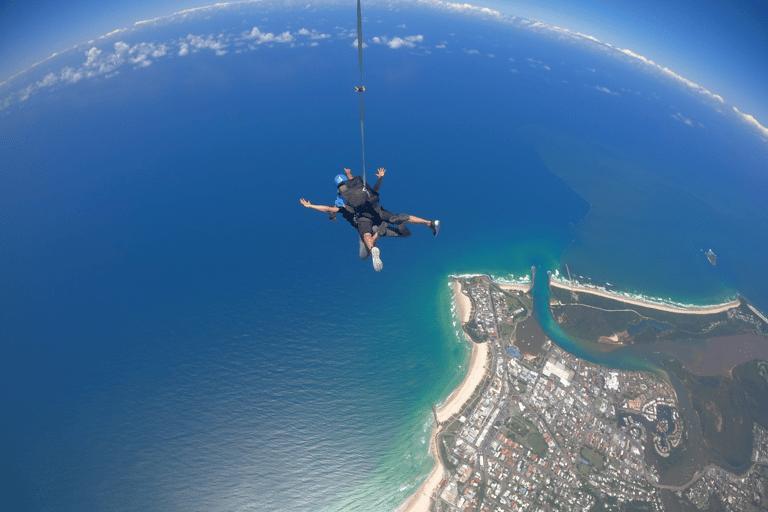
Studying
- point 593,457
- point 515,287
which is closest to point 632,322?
point 515,287

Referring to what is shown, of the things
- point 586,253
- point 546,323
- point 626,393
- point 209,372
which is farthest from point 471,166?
point 209,372

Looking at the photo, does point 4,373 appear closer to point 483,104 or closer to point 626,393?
point 626,393

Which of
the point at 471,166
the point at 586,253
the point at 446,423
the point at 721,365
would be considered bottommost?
the point at 721,365

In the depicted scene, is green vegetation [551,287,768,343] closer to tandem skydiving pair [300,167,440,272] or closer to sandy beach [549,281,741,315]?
sandy beach [549,281,741,315]

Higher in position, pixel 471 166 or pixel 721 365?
pixel 471 166

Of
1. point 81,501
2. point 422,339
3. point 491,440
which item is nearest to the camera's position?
point 81,501

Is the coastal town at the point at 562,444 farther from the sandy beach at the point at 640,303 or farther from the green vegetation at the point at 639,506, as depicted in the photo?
the sandy beach at the point at 640,303

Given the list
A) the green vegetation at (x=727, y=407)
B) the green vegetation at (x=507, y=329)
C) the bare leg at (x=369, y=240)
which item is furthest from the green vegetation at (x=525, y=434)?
the bare leg at (x=369, y=240)

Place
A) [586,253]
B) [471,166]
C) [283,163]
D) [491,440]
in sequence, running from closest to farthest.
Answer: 1. [491,440]
2. [586,253]
3. [283,163]
4. [471,166]
